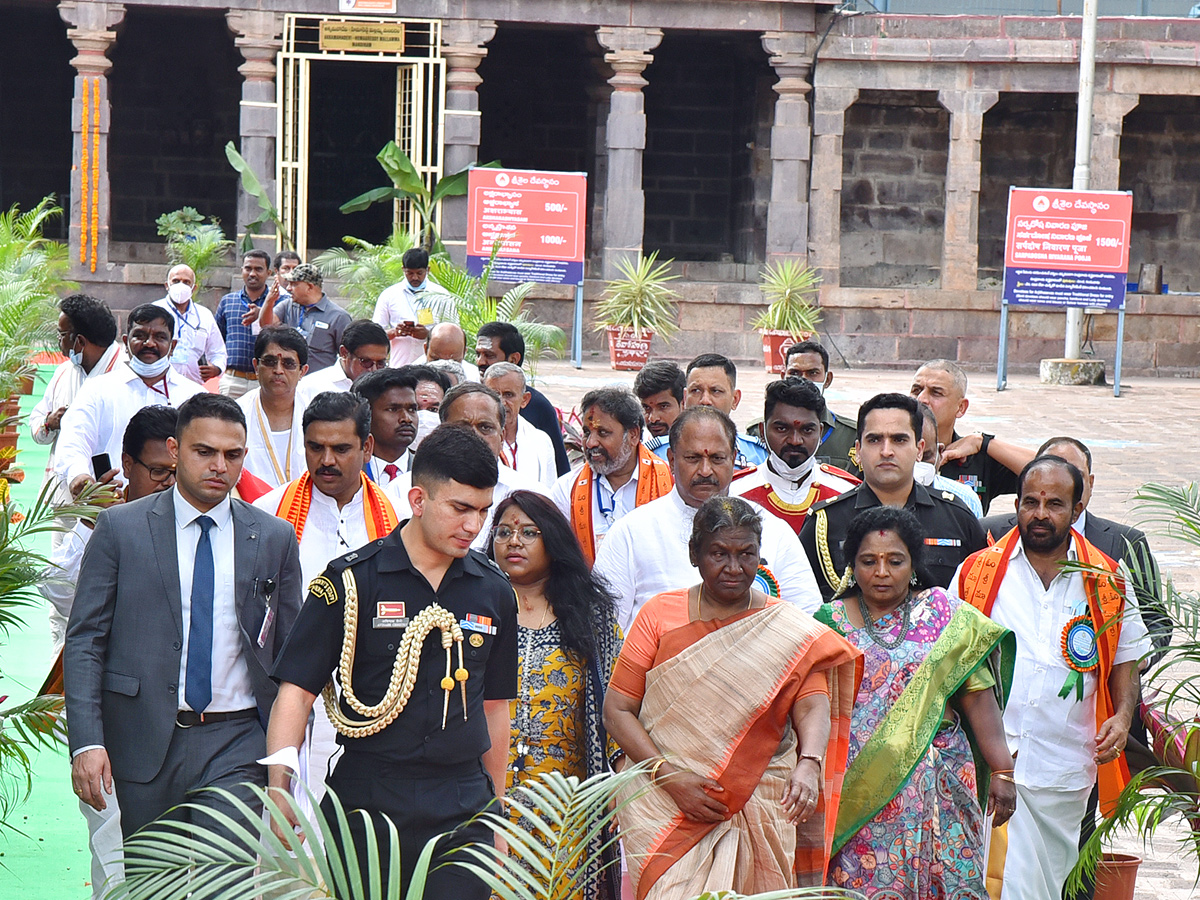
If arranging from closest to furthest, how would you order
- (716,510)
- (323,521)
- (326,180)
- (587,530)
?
(716,510) < (323,521) < (587,530) < (326,180)

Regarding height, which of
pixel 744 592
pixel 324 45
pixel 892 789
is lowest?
pixel 892 789

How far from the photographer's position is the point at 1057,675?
15.8 feet

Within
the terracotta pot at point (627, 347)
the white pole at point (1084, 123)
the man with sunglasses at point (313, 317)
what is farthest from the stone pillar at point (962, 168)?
the man with sunglasses at point (313, 317)

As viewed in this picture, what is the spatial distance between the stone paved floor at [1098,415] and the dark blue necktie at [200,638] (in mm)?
6615

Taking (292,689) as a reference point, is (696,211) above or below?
above

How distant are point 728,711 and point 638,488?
1.84m

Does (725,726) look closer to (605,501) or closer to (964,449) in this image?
(605,501)

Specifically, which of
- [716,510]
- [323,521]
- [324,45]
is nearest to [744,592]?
[716,510]

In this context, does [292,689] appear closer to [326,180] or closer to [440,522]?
[440,522]

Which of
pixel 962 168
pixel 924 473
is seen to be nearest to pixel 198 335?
pixel 924 473

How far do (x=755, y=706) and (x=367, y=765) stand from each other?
102 cm

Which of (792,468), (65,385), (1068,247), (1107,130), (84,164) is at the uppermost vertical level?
(1107,130)

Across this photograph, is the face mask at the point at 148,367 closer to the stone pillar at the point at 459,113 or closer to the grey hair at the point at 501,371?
the grey hair at the point at 501,371

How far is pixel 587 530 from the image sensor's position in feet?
18.5
